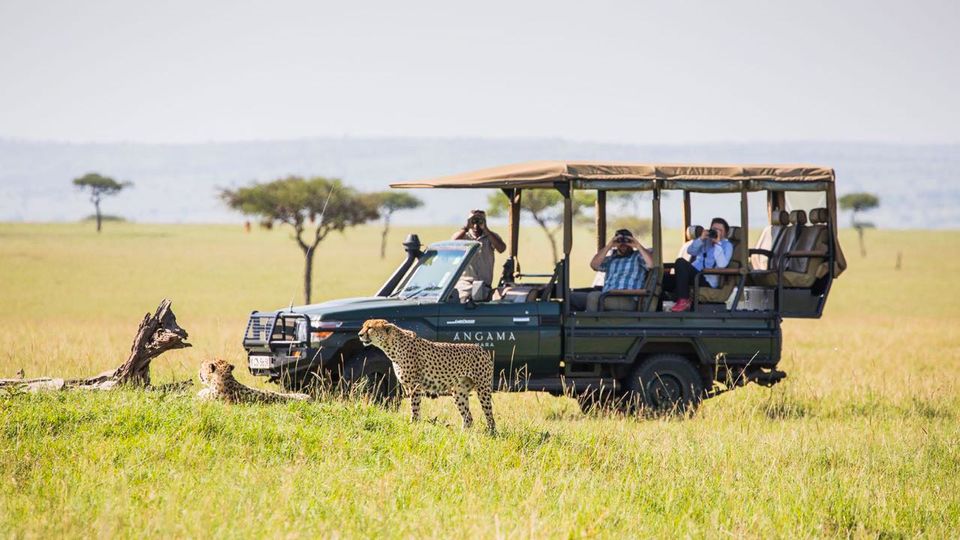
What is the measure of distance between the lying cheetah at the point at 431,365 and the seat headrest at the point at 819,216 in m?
4.24

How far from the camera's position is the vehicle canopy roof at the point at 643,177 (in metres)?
11.7

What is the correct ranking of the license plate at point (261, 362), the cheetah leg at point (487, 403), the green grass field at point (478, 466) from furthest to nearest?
the license plate at point (261, 362)
the cheetah leg at point (487, 403)
the green grass field at point (478, 466)

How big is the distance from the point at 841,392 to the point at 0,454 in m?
9.06

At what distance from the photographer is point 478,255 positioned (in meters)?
12.0

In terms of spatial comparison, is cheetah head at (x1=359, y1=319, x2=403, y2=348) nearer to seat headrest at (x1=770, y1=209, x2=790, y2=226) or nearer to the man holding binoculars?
the man holding binoculars

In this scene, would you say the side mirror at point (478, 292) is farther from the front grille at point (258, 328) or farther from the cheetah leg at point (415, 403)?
the front grille at point (258, 328)

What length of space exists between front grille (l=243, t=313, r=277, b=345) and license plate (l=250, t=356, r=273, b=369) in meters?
0.14

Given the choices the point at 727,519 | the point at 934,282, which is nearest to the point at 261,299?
the point at 934,282

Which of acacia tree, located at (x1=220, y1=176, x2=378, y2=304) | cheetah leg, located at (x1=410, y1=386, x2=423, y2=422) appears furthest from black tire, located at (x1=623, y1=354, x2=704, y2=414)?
acacia tree, located at (x1=220, y1=176, x2=378, y2=304)

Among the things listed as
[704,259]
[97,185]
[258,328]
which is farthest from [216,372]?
[97,185]

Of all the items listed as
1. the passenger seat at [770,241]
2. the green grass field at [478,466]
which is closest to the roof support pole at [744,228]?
the passenger seat at [770,241]

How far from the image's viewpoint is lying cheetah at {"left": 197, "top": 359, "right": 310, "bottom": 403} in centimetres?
1009

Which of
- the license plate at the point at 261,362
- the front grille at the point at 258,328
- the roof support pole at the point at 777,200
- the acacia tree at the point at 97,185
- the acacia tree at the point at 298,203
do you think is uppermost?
the acacia tree at the point at 97,185

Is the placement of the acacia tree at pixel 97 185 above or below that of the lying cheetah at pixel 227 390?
above
